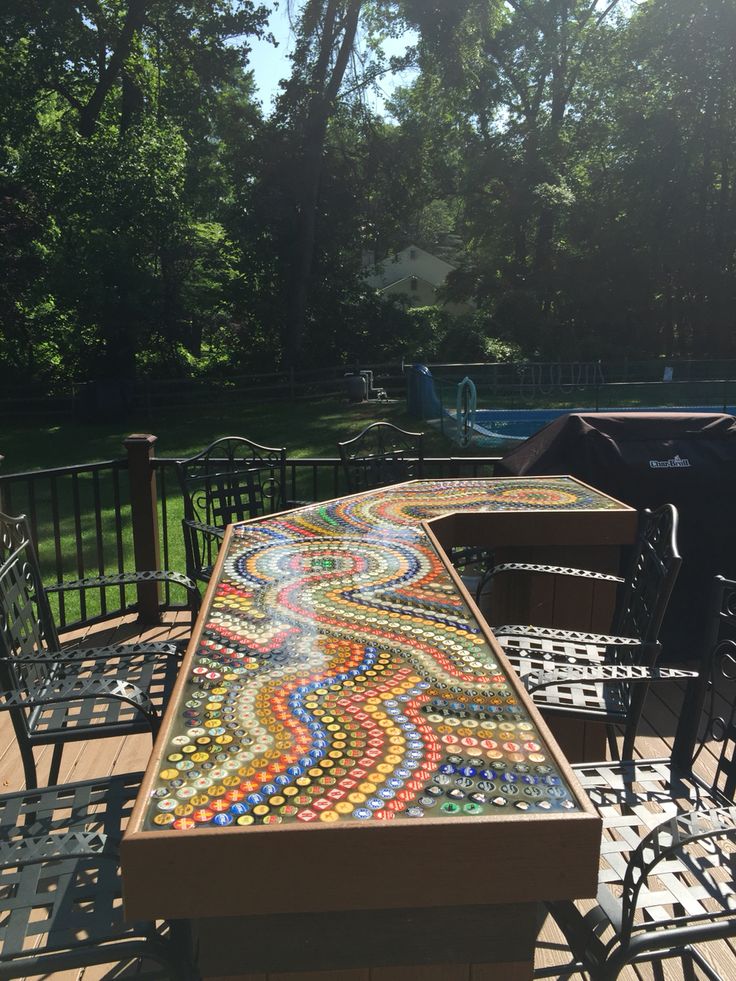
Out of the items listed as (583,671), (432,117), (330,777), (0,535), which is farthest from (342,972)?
(432,117)

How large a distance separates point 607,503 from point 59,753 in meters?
2.46

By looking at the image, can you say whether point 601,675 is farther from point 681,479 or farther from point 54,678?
point 681,479

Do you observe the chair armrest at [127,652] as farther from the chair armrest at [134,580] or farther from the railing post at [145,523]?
the railing post at [145,523]

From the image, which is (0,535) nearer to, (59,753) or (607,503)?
(59,753)

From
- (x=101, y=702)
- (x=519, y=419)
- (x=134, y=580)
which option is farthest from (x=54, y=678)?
(x=519, y=419)

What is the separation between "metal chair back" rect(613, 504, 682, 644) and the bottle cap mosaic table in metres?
0.70

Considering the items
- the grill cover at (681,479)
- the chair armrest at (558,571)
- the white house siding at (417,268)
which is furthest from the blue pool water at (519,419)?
the white house siding at (417,268)

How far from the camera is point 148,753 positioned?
3502mm

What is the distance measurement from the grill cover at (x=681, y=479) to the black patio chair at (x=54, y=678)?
103 inches

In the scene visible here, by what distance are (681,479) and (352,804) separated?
3570 mm

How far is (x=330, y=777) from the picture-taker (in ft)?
4.80

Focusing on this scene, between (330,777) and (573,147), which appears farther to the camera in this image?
(573,147)

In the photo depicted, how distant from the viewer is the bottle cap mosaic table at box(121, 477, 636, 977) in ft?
4.31

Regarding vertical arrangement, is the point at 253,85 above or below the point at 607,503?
above
